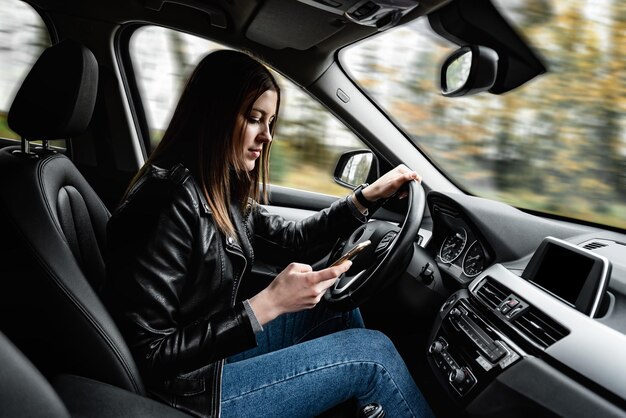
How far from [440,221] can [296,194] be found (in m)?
0.94

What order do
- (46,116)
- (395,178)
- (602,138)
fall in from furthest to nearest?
(602,138), (395,178), (46,116)

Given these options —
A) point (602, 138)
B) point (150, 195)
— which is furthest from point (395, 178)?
point (602, 138)

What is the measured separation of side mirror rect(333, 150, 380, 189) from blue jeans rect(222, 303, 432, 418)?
2.47 ft

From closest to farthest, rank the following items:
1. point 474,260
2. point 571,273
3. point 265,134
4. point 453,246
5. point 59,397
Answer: point 59,397, point 571,273, point 265,134, point 474,260, point 453,246

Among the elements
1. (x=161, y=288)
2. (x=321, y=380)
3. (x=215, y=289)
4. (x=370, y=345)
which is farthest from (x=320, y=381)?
(x=161, y=288)

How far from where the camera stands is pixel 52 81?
1.37m

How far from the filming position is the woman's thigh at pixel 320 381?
133 centimetres

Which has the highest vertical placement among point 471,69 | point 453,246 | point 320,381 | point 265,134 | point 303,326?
point 471,69

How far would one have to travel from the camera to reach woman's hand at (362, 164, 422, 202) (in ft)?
6.09

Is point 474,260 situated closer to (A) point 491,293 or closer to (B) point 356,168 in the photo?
A: (A) point 491,293

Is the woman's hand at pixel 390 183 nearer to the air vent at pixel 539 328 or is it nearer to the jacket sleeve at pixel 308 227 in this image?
the jacket sleeve at pixel 308 227

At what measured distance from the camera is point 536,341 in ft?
4.21

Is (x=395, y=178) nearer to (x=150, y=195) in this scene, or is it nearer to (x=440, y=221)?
(x=440, y=221)

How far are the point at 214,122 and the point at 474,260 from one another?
3.03ft
